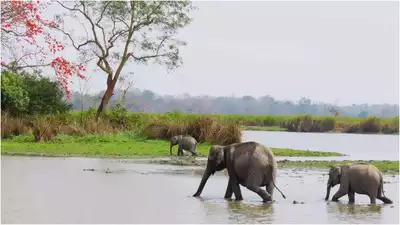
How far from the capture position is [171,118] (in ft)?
112

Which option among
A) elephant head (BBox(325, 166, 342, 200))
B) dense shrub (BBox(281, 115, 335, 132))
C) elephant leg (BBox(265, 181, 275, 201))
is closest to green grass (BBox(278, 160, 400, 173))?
elephant head (BBox(325, 166, 342, 200))

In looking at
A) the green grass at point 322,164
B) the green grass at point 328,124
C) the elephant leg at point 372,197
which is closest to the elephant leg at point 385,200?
the elephant leg at point 372,197

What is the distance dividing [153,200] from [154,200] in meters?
0.02

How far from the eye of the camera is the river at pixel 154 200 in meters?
13.1

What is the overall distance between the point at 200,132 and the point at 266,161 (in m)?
15.8

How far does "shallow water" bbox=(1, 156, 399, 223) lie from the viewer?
42.9ft

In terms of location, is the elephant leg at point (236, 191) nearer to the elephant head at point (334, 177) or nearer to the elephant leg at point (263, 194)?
the elephant leg at point (263, 194)

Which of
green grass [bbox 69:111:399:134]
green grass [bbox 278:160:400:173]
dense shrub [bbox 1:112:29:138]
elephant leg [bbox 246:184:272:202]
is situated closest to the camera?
elephant leg [bbox 246:184:272:202]

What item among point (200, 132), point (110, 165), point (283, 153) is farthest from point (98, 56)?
point (110, 165)

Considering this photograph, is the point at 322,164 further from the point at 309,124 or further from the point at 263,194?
the point at 309,124

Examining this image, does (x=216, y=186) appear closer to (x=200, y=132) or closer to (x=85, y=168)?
(x=85, y=168)

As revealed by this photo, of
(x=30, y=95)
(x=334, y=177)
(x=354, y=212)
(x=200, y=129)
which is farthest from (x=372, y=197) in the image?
(x=30, y=95)

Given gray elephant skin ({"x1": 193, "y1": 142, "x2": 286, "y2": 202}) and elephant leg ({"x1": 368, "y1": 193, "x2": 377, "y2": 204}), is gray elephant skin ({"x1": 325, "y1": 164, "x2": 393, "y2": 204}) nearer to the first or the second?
elephant leg ({"x1": 368, "y1": 193, "x2": 377, "y2": 204})

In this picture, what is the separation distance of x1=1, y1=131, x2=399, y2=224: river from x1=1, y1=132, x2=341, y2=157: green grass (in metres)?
5.47
